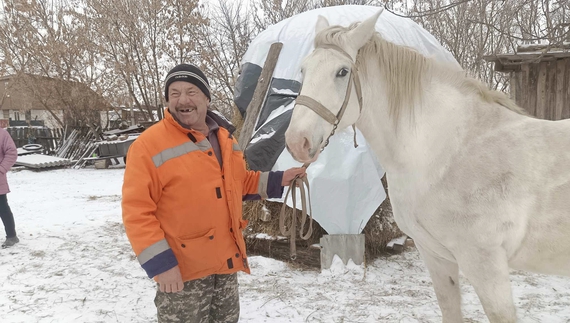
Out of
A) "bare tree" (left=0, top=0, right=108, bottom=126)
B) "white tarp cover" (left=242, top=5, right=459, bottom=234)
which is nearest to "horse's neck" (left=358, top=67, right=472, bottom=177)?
"white tarp cover" (left=242, top=5, right=459, bottom=234)

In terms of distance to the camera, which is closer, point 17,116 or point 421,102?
point 421,102

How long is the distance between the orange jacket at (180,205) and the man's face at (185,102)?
67 millimetres

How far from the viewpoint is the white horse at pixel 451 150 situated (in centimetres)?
168

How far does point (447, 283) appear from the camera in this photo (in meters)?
2.08

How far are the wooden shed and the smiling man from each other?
18.3ft

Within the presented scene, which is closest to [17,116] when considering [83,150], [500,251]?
[83,150]

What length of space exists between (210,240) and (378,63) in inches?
→ 50.3

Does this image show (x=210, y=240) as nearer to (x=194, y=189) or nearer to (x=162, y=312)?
(x=194, y=189)

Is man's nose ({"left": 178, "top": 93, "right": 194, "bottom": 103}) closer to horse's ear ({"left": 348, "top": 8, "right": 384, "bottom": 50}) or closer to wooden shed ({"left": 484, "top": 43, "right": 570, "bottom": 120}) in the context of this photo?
horse's ear ({"left": 348, "top": 8, "right": 384, "bottom": 50})

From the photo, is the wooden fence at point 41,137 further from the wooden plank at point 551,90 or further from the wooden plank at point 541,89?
the wooden plank at point 551,90

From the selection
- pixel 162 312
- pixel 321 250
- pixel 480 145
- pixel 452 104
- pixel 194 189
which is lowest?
pixel 321 250

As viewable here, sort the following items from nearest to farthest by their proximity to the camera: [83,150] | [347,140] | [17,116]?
[347,140]
[83,150]
[17,116]

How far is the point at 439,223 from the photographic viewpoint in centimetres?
178

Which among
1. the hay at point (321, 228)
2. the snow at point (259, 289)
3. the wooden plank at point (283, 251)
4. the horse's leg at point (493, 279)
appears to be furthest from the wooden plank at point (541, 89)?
the horse's leg at point (493, 279)
